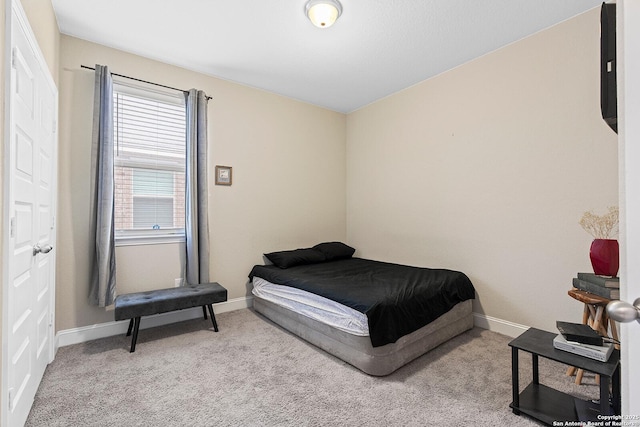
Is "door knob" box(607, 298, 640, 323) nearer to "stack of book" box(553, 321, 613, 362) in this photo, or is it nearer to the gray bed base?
"stack of book" box(553, 321, 613, 362)

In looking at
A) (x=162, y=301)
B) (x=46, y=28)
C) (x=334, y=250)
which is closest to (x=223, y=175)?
(x=162, y=301)

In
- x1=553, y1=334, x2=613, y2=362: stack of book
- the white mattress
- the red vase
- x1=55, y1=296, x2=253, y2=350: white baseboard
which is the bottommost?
x1=55, y1=296, x2=253, y2=350: white baseboard

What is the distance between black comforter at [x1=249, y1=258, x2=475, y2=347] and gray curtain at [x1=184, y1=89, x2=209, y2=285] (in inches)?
25.5

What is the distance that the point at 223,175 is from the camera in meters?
3.45

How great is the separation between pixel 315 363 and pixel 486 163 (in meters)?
2.41

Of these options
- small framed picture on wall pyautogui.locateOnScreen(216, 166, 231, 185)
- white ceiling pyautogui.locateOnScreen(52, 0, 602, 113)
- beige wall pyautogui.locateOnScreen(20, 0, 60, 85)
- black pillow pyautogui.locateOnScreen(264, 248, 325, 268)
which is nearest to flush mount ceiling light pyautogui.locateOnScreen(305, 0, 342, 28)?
white ceiling pyautogui.locateOnScreen(52, 0, 602, 113)

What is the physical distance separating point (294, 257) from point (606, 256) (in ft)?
8.75

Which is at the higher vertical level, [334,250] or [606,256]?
[606,256]

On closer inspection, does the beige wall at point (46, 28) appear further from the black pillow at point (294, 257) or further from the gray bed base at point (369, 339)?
Answer: the gray bed base at point (369, 339)

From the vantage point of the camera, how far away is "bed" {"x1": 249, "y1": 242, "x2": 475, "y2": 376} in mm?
2133

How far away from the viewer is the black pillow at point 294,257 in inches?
136

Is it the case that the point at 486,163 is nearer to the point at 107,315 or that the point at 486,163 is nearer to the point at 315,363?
the point at 315,363

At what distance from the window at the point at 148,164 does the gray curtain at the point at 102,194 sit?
0.59ft

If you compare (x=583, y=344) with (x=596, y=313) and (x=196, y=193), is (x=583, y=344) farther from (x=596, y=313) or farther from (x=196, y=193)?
(x=196, y=193)
